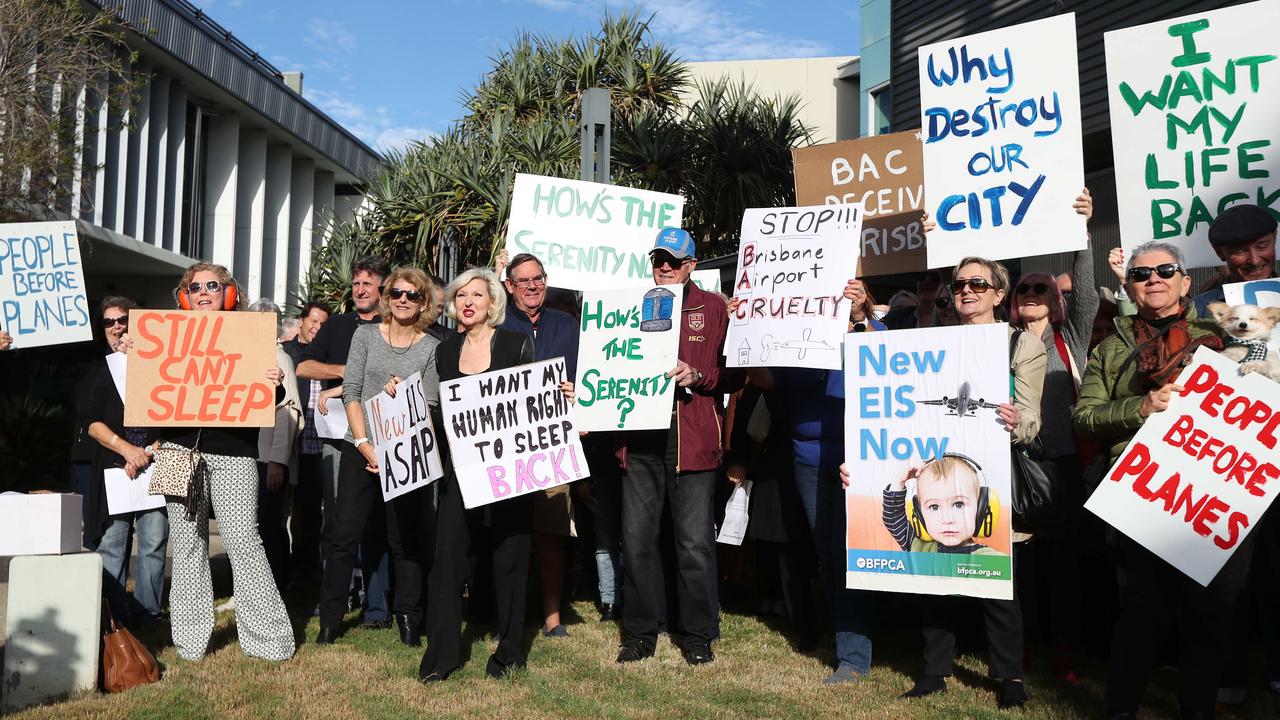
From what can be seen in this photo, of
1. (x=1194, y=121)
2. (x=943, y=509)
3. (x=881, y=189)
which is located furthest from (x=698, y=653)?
(x=1194, y=121)

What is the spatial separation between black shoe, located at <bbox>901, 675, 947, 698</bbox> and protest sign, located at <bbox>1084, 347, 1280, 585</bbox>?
1.19 meters

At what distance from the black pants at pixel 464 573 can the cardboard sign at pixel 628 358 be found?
62 centimetres

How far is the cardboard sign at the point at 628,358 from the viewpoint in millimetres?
5684

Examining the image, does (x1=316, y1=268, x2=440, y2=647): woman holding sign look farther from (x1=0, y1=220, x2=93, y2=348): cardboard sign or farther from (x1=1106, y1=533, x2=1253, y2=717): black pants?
(x1=1106, y1=533, x2=1253, y2=717): black pants

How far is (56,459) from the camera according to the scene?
553 inches

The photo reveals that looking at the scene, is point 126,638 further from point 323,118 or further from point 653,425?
point 323,118

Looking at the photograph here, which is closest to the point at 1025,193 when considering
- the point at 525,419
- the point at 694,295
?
the point at 694,295

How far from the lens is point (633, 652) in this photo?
586 centimetres

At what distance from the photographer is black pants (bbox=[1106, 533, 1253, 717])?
426 cm

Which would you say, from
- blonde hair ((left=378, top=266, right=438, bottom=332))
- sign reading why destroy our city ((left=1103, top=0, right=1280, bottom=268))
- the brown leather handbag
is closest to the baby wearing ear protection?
sign reading why destroy our city ((left=1103, top=0, right=1280, bottom=268))

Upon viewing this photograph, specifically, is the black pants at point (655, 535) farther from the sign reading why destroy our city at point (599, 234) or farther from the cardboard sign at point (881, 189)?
the sign reading why destroy our city at point (599, 234)

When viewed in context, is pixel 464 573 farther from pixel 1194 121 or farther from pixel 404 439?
pixel 1194 121

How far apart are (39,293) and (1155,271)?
6.38 m

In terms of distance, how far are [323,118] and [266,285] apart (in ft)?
15.1
